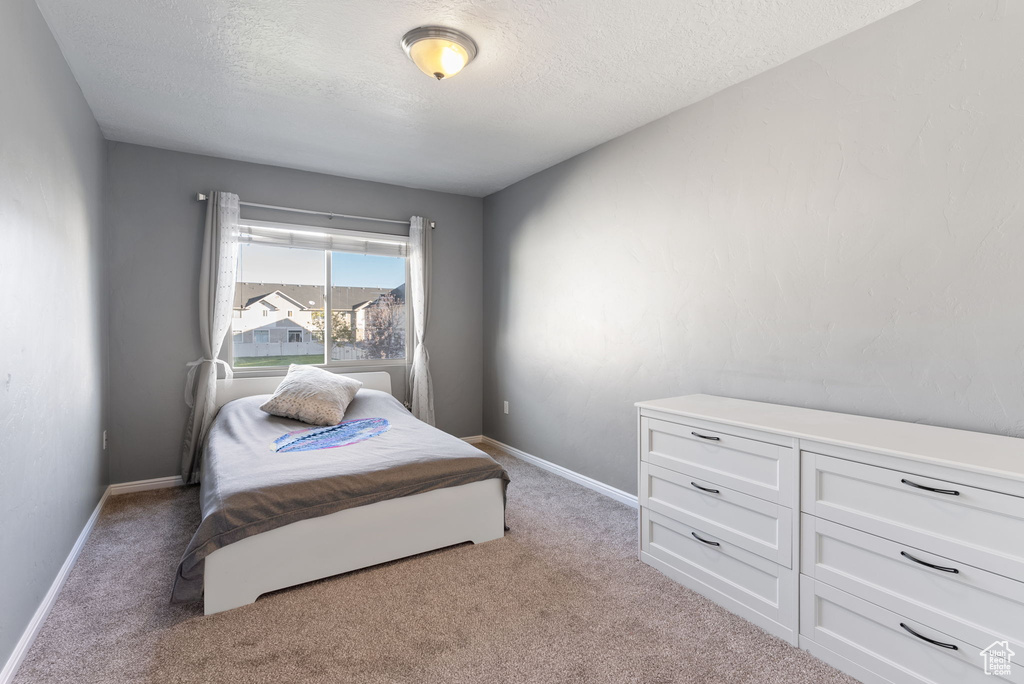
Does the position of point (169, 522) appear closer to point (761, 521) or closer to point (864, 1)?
point (761, 521)

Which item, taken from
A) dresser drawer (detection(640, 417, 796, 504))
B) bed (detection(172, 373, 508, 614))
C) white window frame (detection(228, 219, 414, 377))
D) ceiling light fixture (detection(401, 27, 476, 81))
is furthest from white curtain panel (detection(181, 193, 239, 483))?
dresser drawer (detection(640, 417, 796, 504))

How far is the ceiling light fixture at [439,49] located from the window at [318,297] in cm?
223

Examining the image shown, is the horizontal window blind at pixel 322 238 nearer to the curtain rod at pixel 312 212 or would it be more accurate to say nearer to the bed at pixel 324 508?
the curtain rod at pixel 312 212

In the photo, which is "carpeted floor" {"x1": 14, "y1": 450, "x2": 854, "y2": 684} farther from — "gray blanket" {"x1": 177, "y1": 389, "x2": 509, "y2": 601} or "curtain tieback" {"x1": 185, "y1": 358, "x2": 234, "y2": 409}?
"curtain tieback" {"x1": 185, "y1": 358, "x2": 234, "y2": 409}

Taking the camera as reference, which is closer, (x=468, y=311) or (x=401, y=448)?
(x=401, y=448)

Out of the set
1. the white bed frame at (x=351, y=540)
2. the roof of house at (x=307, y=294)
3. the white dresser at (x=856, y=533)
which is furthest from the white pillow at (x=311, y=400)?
the white dresser at (x=856, y=533)

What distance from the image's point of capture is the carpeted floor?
1644 mm

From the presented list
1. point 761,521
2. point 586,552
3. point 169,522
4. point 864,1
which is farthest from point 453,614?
point 864,1

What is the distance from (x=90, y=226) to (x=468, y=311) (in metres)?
2.83

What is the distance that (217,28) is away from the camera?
206cm

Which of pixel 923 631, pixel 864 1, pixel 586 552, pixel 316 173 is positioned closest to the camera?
pixel 923 631

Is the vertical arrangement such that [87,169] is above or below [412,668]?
above

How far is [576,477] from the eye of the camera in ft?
11.8

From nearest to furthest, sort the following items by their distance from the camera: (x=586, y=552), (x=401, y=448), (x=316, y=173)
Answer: (x=586, y=552)
(x=401, y=448)
(x=316, y=173)
